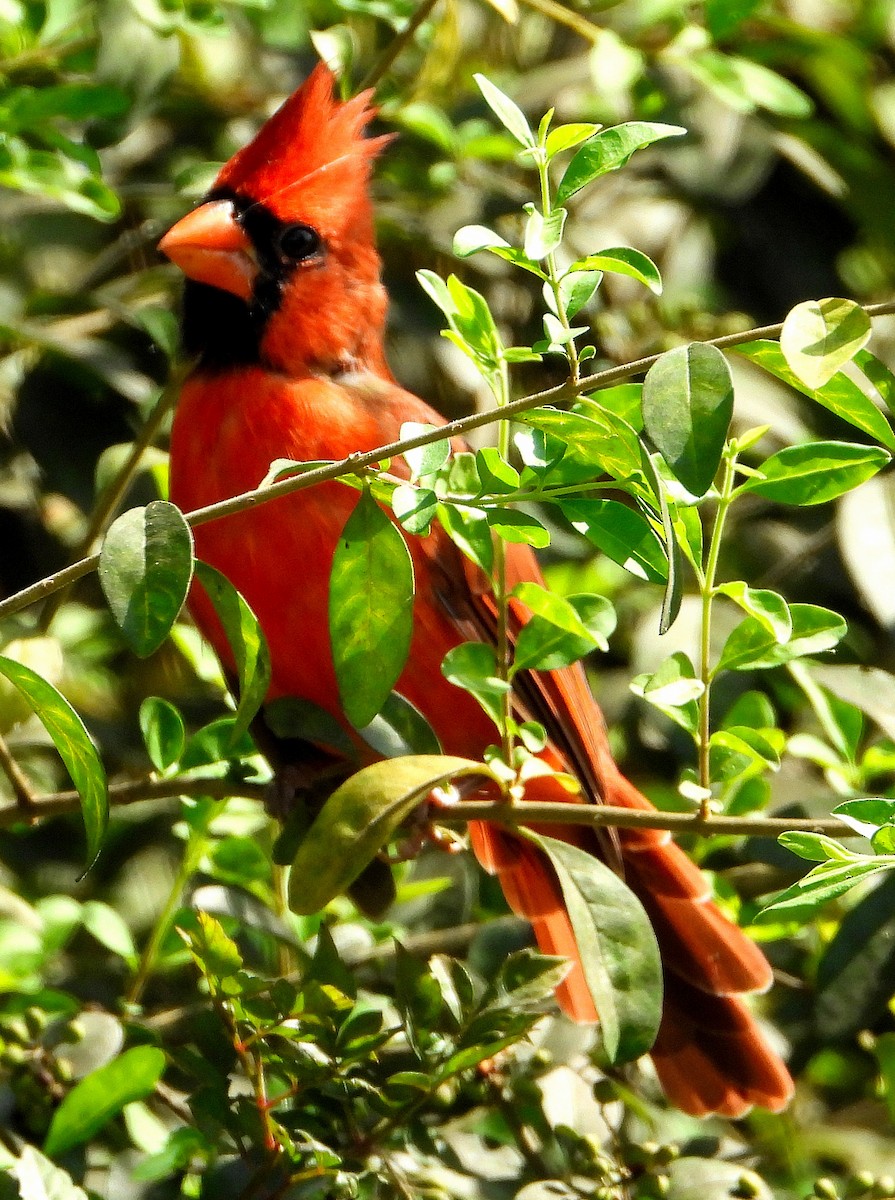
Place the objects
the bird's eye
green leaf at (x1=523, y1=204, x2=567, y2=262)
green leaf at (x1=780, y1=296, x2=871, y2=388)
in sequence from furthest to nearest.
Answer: the bird's eye
green leaf at (x1=523, y1=204, x2=567, y2=262)
green leaf at (x1=780, y1=296, x2=871, y2=388)

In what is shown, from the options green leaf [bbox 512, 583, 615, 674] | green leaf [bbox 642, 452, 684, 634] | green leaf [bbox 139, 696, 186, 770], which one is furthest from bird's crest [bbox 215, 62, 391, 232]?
green leaf [bbox 642, 452, 684, 634]

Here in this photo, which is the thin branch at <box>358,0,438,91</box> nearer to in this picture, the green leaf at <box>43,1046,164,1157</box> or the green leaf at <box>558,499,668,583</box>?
the green leaf at <box>558,499,668,583</box>

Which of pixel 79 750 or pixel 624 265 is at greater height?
pixel 624 265

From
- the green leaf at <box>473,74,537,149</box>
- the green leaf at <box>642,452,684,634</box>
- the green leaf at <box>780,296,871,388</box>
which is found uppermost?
the green leaf at <box>473,74,537,149</box>

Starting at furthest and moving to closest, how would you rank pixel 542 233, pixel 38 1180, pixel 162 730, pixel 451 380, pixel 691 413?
pixel 451 380
pixel 162 730
pixel 38 1180
pixel 542 233
pixel 691 413

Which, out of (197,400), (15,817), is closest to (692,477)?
(15,817)

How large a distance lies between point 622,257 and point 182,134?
1836 mm

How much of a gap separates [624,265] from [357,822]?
511 mm

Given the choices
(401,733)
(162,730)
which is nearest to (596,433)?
(401,733)

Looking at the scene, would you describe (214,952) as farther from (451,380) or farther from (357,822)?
(451,380)

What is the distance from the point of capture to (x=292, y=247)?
2.51 metres

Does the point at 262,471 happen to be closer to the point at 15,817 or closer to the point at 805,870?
the point at 15,817

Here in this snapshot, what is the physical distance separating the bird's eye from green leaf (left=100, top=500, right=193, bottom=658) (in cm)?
141

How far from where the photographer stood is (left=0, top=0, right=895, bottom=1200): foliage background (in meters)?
1.91
